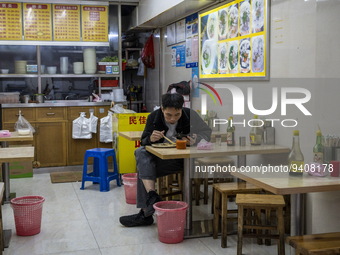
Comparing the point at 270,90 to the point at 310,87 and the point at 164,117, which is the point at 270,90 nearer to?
the point at 310,87

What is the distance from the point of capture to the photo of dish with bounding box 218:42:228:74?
209 inches

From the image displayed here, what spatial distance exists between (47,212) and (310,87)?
2989 mm

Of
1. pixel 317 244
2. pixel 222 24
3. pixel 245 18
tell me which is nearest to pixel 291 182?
pixel 317 244

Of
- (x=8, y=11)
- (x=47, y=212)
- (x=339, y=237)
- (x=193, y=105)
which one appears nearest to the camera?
(x=339, y=237)

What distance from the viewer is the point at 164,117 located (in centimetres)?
441

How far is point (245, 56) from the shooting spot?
4840 millimetres

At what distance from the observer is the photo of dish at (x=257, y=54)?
4469 millimetres

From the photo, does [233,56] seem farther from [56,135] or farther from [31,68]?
[31,68]

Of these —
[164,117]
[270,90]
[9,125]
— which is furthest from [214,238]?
[9,125]

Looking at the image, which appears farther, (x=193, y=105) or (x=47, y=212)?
(x=193, y=105)

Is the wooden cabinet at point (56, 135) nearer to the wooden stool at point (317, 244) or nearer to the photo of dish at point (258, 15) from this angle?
the photo of dish at point (258, 15)

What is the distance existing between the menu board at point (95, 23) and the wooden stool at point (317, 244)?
5620 millimetres

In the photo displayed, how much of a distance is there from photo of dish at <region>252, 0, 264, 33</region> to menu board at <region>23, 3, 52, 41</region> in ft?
12.5

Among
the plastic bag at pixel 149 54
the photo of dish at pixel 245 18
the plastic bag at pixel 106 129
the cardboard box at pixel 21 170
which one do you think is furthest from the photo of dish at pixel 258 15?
the cardboard box at pixel 21 170
